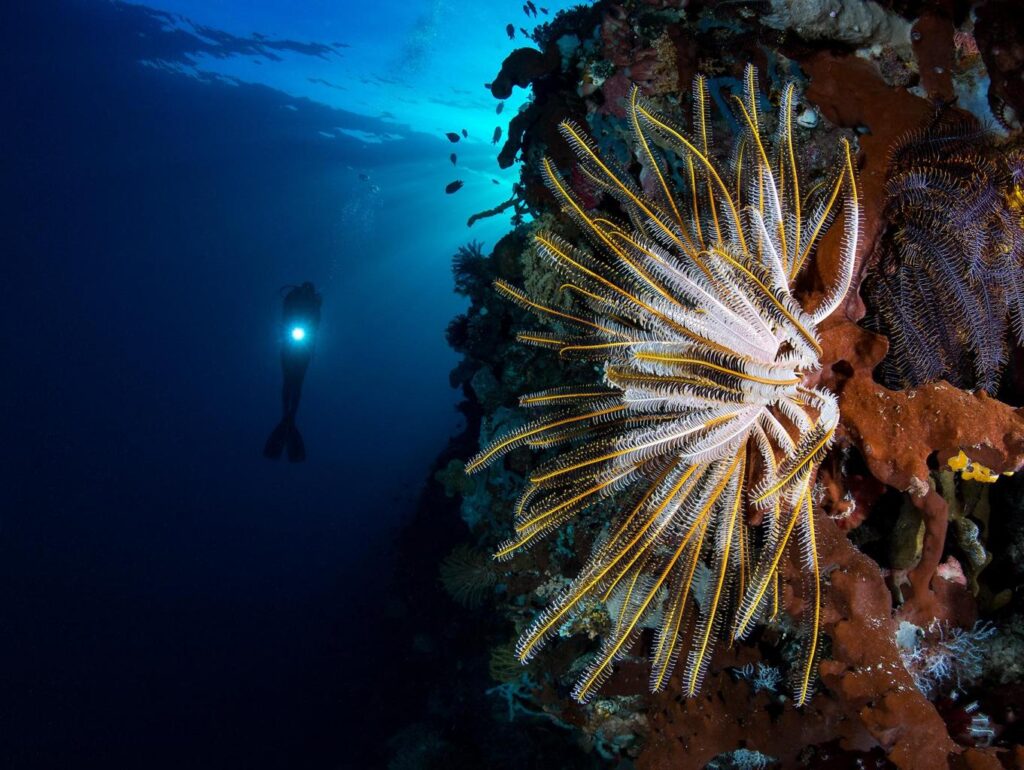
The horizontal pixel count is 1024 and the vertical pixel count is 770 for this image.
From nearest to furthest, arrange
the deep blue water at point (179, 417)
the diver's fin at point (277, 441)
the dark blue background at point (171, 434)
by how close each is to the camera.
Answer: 1. the diver's fin at point (277, 441)
2. the dark blue background at point (171, 434)
3. the deep blue water at point (179, 417)

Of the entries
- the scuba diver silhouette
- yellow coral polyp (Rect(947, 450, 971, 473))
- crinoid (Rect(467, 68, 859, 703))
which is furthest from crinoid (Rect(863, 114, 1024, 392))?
the scuba diver silhouette

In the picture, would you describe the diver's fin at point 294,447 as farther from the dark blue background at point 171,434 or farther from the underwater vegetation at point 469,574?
the underwater vegetation at point 469,574

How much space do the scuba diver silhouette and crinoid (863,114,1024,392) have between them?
1797cm

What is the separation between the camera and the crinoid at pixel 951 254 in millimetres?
2426

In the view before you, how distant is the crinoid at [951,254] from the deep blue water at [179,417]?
18100 millimetres


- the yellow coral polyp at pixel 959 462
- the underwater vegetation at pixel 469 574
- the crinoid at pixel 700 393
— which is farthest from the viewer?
the underwater vegetation at pixel 469 574

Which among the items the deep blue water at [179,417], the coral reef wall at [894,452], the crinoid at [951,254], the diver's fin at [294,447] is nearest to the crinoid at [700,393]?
the coral reef wall at [894,452]

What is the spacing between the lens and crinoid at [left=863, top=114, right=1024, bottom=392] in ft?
7.96

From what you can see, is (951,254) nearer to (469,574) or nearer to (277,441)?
(469,574)

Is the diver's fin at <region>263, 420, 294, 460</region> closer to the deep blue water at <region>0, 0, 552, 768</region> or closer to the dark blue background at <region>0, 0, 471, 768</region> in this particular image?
the deep blue water at <region>0, 0, 552, 768</region>

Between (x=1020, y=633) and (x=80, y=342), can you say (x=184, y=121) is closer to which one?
(x=80, y=342)

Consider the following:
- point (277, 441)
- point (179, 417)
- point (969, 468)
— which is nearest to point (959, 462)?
point (969, 468)

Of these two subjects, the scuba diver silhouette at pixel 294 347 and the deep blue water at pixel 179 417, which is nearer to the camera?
the scuba diver silhouette at pixel 294 347

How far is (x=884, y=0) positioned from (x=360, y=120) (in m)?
43.5
